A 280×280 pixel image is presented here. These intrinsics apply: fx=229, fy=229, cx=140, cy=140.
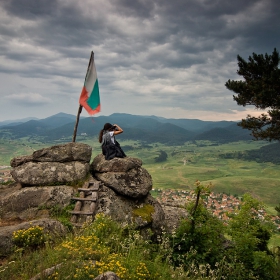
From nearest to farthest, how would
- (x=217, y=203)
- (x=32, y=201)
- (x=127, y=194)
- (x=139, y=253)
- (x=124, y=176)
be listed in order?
(x=139, y=253) → (x=32, y=201) → (x=127, y=194) → (x=124, y=176) → (x=217, y=203)

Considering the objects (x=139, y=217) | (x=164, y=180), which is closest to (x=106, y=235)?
(x=139, y=217)

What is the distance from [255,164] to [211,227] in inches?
8411

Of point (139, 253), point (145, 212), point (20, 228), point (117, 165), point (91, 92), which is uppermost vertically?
point (91, 92)

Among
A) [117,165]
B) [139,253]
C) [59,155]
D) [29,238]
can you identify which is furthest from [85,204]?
[139,253]

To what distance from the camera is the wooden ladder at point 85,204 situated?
9562 mm

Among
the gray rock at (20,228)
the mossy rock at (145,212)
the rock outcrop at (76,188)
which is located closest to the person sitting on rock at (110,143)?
the rock outcrop at (76,188)

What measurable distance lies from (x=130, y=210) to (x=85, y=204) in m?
2.15

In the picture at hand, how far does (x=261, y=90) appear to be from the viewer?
63.3ft

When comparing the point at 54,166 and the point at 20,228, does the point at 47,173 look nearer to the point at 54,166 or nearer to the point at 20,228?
the point at 54,166

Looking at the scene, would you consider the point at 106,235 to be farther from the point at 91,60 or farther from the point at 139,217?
the point at 91,60

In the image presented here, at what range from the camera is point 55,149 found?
13523 mm

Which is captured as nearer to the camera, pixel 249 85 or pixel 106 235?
pixel 106 235

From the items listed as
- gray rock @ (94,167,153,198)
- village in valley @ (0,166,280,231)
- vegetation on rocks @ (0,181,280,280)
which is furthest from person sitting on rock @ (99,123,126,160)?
vegetation on rocks @ (0,181,280,280)

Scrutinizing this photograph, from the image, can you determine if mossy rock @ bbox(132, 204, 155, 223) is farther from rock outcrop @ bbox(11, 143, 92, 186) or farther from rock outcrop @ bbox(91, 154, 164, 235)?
rock outcrop @ bbox(11, 143, 92, 186)
